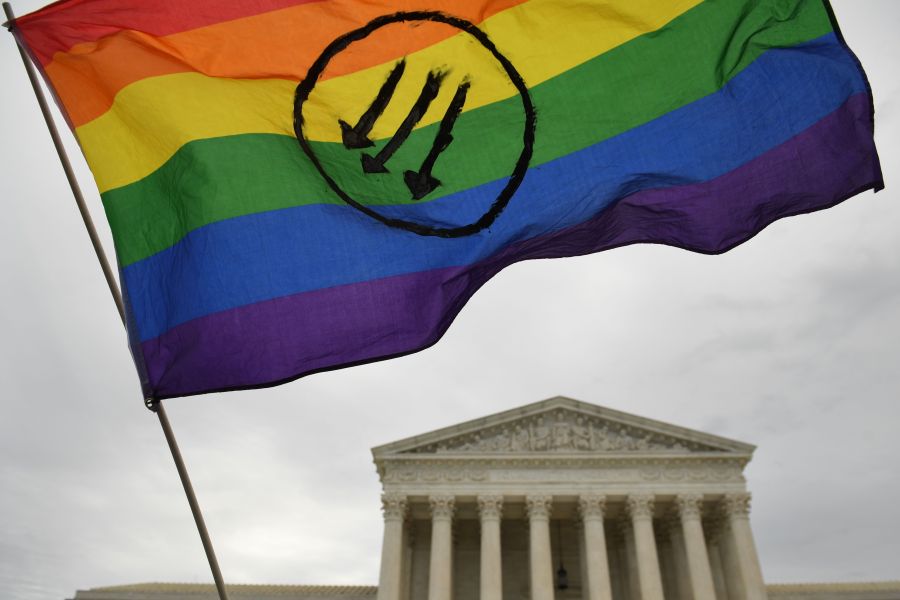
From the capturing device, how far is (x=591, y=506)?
112ft

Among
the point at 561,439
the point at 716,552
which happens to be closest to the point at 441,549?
the point at 561,439

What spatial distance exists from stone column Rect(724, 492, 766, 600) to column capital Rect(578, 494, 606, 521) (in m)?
5.81

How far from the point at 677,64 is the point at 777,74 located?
0.83 m

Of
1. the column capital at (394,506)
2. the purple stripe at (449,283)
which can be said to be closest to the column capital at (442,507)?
the column capital at (394,506)

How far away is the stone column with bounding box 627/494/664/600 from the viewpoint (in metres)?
31.6

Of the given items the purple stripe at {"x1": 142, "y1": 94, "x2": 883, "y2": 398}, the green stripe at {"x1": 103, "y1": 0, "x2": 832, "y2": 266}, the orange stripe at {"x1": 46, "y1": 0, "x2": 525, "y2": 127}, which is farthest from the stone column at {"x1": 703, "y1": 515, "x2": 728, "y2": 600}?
the orange stripe at {"x1": 46, "y1": 0, "x2": 525, "y2": 127}

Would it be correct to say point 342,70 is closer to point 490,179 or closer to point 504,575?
point 490,179

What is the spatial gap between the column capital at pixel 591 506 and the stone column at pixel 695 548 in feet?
11.9

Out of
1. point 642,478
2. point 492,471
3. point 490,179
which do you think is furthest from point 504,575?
point 490,179

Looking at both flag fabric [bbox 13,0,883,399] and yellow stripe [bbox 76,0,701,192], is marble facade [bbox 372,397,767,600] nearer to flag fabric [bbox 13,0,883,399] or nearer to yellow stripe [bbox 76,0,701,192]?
flag fabric [bbox 13,0,883,399]

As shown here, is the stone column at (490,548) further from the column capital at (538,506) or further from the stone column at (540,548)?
the stone column at (540,548)

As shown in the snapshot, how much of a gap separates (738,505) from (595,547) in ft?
23.5

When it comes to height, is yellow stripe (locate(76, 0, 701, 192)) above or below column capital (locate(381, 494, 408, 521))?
below

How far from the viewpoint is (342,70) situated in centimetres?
634
